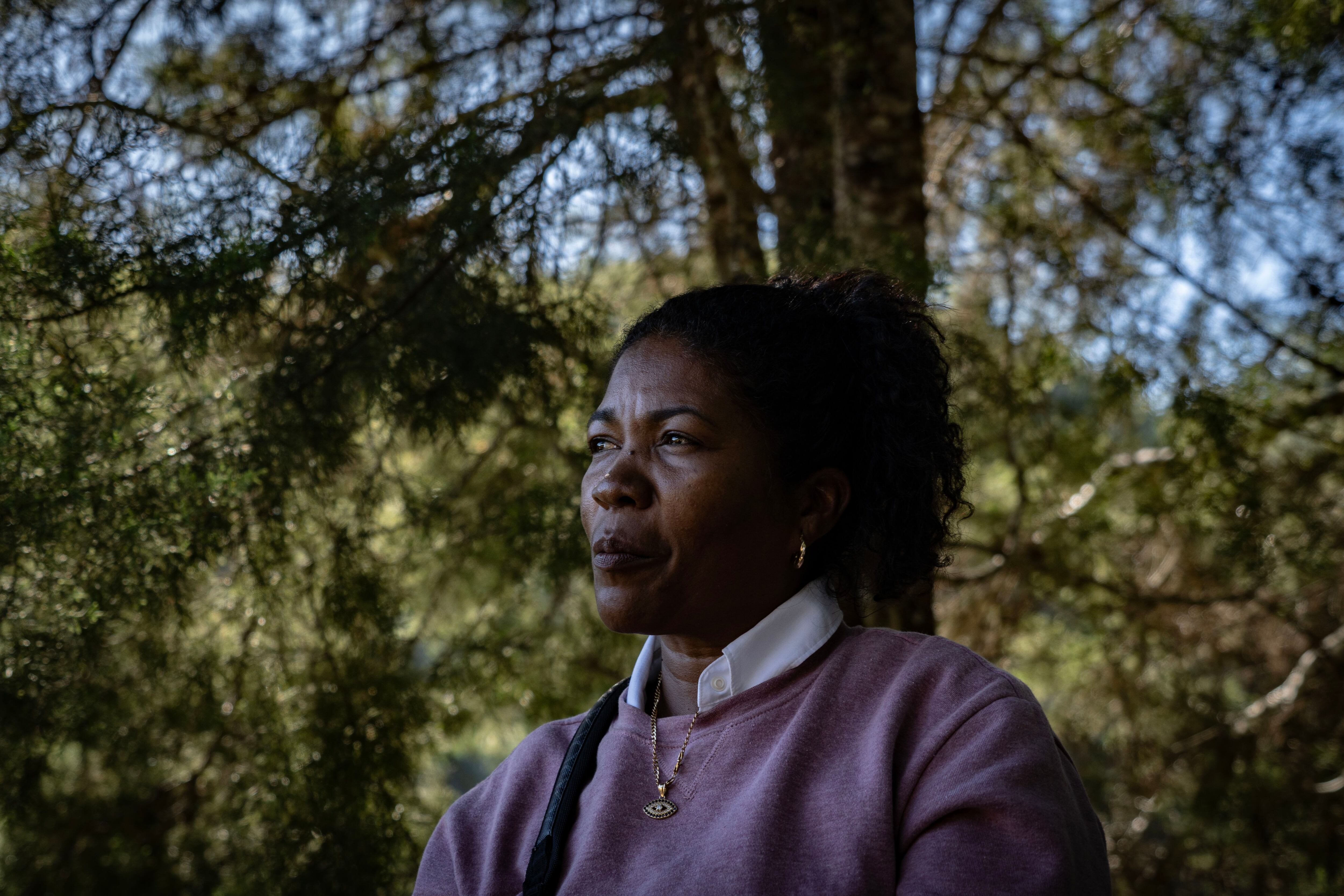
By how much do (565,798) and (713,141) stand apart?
2.16 meters

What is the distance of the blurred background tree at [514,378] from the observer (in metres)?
2.35

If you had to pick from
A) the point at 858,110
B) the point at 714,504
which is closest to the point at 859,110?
the point at 858,110

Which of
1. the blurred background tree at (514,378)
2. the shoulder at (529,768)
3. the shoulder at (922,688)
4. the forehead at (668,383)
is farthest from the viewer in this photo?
the blurred background tree at (514,378)

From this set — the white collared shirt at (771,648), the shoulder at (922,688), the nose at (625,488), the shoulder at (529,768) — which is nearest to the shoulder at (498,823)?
the shoulder at (529,768)

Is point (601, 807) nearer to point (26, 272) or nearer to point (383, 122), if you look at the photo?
point (26, 272)

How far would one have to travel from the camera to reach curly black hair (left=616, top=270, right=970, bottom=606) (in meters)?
1.73

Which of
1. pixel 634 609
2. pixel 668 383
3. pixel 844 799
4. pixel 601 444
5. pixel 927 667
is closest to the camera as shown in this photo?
pixel 844 799

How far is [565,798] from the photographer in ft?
5.66

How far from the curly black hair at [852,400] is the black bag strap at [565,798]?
49 centimetres

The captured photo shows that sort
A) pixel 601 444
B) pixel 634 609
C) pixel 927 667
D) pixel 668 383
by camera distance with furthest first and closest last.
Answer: pixel 601 444, pixel 668 383, pixel 634 609, pixel 927 667

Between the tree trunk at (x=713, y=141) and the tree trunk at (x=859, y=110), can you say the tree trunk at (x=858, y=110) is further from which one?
the tree trunk at (x=713, y=141)

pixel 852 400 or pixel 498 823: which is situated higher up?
pixel 852 400

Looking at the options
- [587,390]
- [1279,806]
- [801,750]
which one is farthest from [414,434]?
[1279,806]

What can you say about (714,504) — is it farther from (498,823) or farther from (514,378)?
(514,378)
